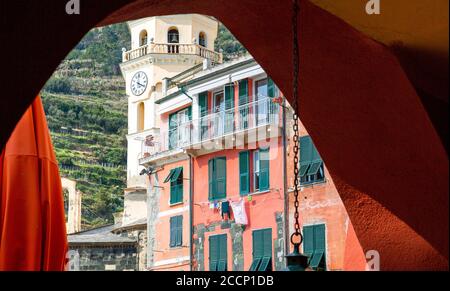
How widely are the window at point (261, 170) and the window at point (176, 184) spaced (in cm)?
333

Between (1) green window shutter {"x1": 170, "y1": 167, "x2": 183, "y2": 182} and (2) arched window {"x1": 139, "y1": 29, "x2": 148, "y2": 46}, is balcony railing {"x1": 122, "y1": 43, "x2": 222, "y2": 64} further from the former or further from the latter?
(1) green window shutter {"x1": 170, "y1": 167, "x2": 183, "y2": 182}

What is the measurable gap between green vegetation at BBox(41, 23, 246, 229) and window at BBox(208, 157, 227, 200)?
165 ft

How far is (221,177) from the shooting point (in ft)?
90.0

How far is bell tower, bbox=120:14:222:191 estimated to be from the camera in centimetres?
4366

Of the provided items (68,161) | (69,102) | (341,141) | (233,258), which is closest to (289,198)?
(233,258)

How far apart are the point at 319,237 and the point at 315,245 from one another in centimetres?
23

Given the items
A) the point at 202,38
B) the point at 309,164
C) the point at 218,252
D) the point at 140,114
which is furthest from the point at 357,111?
the point at 140,114

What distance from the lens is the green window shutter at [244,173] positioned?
86.5 ft

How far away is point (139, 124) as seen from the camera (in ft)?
150

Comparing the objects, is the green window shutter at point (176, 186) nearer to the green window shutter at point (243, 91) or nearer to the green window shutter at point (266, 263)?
the green window shutter at point (243, 91)

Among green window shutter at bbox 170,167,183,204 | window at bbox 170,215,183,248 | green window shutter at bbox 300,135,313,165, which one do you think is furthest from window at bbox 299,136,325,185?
window at bbox 170,215,183,248

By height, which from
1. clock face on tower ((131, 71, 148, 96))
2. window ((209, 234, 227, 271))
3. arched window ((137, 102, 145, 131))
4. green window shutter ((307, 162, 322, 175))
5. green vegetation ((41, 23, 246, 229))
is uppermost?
green vegetation ((41, 23, 246, 229))
